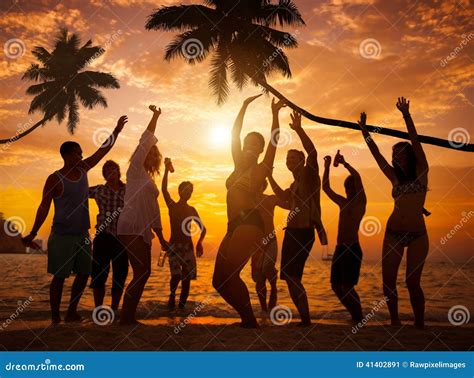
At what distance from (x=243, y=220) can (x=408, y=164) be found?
7.78ft

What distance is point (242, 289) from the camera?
410 cm

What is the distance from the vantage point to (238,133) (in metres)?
4.43

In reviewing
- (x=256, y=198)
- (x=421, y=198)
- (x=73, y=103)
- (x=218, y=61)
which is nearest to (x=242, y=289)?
(x=256, y=198)

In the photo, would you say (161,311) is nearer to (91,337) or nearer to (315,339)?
(91,337)

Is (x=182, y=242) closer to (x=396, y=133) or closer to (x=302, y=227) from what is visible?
(x=302, y=227)

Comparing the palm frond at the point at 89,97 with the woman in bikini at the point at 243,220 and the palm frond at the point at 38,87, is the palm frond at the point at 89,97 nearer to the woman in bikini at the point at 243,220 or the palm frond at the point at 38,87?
the palm frond at the point at 38,87

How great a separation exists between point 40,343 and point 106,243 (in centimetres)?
208

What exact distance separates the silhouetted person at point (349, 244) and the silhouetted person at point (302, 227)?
0.43 m
